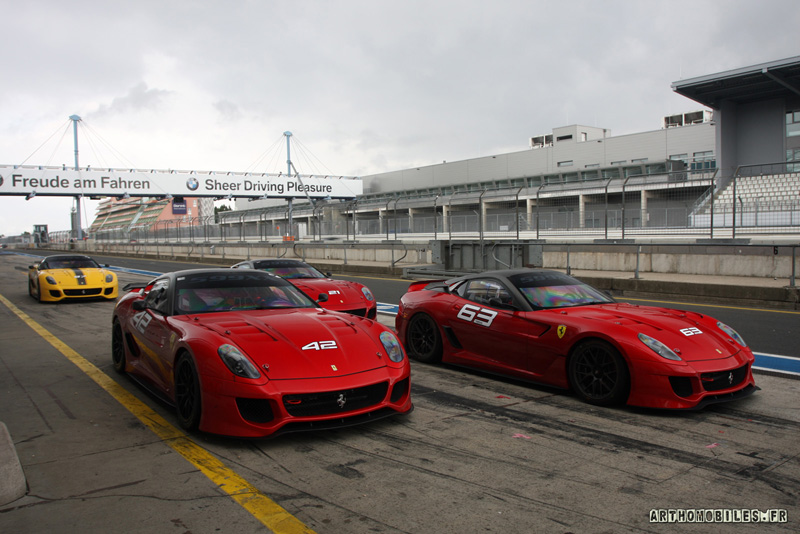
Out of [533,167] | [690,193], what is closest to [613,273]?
[690,193]

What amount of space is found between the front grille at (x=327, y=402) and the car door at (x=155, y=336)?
4.58 ft

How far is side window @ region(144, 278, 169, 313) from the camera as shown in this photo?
565 cm

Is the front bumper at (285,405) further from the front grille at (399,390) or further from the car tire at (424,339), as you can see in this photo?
the car tire at (424,339)

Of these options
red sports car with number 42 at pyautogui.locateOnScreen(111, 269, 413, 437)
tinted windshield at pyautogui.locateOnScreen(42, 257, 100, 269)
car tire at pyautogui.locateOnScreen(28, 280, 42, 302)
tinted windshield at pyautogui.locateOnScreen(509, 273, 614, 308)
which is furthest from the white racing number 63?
car tire at pyautogui.locateOnScreen(28, 280, 42, 302)

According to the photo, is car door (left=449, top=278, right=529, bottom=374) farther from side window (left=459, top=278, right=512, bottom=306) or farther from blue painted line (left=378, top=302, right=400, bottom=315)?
blue painted line (left=378, top=302, right=400, bottom=315)

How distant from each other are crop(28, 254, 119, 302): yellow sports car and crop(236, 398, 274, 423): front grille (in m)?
12.0

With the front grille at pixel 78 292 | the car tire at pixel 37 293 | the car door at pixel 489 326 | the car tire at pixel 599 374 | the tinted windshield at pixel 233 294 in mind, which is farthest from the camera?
the car tire at pixel 37 293

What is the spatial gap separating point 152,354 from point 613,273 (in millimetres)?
14343

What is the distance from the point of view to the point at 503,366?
6133 mm

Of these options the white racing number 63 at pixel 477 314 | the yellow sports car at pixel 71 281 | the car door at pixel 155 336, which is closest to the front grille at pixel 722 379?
the white racing number 63 at pixel 477 314

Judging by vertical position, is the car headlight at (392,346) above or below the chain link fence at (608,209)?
below

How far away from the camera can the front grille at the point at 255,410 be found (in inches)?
164

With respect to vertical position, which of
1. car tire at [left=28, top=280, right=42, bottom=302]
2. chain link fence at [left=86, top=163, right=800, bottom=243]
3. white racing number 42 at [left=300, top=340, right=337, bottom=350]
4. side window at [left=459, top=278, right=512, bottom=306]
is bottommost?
car tire at [left=28, top=280, right=42, bottom=302]

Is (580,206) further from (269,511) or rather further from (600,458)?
(269,511)
